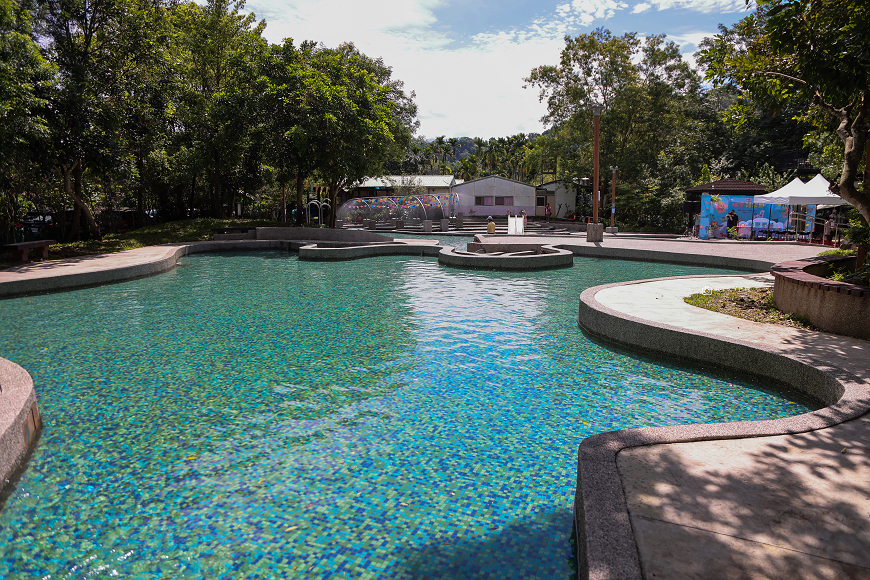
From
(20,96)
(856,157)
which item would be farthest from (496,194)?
(856,157)

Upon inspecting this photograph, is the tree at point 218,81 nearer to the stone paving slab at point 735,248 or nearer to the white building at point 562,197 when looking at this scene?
the stone paving slab at point 735,248

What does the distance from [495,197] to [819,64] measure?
40.8 m

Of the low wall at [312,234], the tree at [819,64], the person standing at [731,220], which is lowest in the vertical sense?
the low wall at [312,234]

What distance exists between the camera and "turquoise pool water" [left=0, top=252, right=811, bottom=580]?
3.84 m

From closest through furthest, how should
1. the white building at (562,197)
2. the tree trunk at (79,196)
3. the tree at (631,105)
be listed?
the tree trunk at (79,196)
the tree at (631,105)
the white building at (562,197)

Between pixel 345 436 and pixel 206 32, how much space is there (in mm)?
31348

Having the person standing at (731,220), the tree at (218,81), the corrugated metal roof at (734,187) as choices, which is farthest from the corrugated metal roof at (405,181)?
the person standing at (731,220)

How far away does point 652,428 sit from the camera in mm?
4586

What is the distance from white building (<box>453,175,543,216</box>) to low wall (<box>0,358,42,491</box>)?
42389 millimetres

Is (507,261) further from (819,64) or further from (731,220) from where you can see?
(731,220)

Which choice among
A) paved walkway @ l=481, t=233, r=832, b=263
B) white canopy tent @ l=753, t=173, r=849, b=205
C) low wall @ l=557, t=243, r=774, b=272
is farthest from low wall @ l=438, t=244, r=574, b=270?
white canopy tent @ l=753, t=173, r=849, b=205

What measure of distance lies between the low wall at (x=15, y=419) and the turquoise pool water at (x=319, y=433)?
0.17 metres

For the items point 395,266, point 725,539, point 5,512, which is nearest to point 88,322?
point 5,512

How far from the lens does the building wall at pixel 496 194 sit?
155ft
